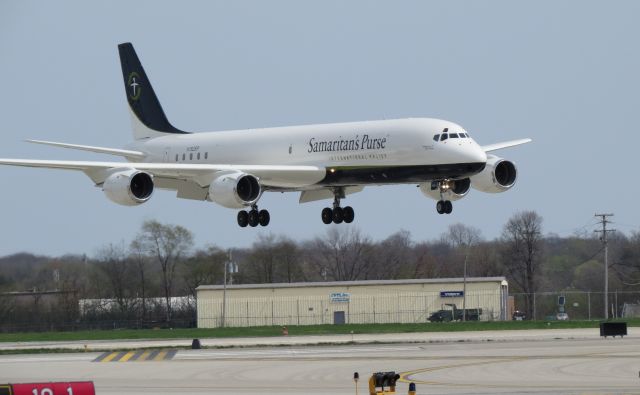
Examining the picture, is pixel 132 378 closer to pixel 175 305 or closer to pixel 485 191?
pixel 485 191

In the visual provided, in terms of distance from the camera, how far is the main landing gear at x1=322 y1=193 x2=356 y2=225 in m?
73.7

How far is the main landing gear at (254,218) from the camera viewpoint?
244 ft

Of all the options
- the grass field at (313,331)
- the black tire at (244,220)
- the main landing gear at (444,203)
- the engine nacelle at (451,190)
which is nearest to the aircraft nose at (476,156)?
the main landing gear at (444,203)

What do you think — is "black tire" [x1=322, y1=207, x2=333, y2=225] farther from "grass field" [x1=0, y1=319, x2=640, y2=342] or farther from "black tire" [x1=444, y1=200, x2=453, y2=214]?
"grass field" [x1=0, y1=319, x2=640, y2=342]

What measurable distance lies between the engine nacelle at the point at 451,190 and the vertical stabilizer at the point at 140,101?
18.4 meters

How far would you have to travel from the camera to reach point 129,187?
68438 mm

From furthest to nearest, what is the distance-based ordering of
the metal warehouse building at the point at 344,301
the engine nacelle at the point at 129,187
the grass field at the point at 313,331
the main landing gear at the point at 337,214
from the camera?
the metal warehouse building at the point at 344,301 → the grass field at the point at 313,331 → the main landing gear at the point at 337,214 → the engine nacelle at the point at 129,187

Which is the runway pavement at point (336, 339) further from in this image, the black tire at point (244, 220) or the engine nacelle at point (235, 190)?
the engine nacelle at point (235, 190)

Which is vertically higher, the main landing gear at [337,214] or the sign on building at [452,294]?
the main landing gear at [337,214]

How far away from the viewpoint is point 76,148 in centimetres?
7400

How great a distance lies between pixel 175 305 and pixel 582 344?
199 ft

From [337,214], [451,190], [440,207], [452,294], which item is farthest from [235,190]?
[452,294]

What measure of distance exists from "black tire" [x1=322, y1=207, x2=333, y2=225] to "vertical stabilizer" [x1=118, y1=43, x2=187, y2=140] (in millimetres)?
12589

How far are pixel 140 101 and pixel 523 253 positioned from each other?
7142 cm
